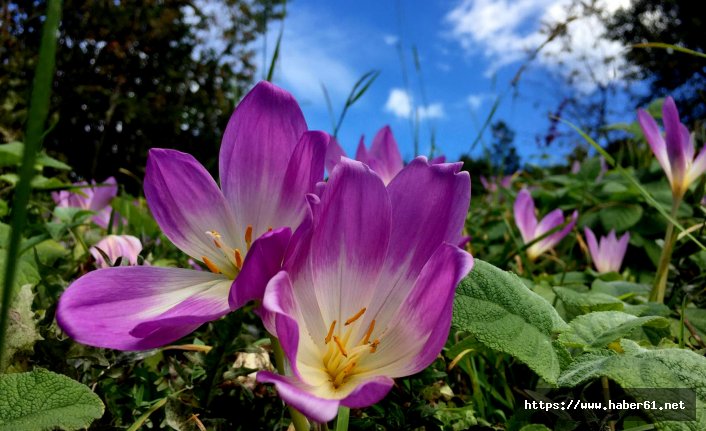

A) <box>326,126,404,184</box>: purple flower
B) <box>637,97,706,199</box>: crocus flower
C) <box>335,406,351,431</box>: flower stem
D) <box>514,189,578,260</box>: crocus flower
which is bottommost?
<box>335,406,351,431</box>: flower stem

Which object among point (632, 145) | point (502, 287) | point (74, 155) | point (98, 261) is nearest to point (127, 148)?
point (74, 155)


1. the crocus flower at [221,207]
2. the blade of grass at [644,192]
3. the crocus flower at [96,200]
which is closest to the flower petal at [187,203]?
the crocus flower at [221,207]

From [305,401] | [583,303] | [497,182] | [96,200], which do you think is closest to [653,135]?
[583,303]

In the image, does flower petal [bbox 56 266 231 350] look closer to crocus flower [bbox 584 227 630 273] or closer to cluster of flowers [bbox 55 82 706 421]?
cluster of flowers [bbox 55 82 706 421]

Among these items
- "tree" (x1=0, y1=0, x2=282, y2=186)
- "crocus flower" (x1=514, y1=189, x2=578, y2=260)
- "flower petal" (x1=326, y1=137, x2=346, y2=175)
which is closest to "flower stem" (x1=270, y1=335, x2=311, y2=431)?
"flower petal" (x1=326, y1=137, x2=346, y2=175)

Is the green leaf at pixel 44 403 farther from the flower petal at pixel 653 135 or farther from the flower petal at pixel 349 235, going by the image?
the flower petal at pixel 653 135

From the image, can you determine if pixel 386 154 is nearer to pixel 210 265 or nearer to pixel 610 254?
pixel 610 254

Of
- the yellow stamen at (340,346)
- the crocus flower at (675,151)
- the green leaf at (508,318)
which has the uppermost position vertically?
the crocus flower at (675,151)
